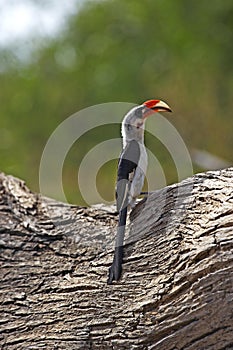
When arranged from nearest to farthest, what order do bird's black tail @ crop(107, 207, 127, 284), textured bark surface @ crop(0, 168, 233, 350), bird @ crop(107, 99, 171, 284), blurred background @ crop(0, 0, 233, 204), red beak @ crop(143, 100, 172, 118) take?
textured bark surface @ crop(0, 168, 233, 350) → bird's black tail @ crop(107, 207, 127, 284) → bird @ crop(107, 99, 171, 284) → red beak @ crop(143, 100, 172, 118) → blurred background @ crop(0, 0, 233, 204)

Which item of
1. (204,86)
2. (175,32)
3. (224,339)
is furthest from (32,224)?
(175,32)

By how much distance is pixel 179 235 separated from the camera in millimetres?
1385

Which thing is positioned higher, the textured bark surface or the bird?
the bird

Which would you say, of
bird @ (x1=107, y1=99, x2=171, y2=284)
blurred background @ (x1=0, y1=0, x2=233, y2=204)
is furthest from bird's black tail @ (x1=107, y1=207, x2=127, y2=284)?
blurred background @ (x1=0, y1=0, x2=233, y2=204)

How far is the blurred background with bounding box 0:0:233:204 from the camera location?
5102 mm

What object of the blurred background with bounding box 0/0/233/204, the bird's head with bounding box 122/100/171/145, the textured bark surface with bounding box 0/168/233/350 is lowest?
the textured bark surface with bounding box 0/168/233/350

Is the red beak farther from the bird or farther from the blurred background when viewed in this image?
the blurred background

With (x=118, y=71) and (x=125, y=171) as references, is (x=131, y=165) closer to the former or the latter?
(x=125, y=171)

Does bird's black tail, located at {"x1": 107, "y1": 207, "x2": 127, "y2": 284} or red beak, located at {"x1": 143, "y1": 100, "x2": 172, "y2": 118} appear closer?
bird's black tail, located at {"x1": 107, "y1": 207, "x2": 127, "y2": 284}

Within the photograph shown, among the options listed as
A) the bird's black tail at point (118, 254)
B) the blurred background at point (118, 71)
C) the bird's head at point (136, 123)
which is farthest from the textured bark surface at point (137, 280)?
the blurred background at point (118, 71)

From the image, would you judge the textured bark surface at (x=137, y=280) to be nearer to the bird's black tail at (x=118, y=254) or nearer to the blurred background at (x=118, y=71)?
the bird's black tail at (x=118, y=254)

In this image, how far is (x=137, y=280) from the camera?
1.39 m

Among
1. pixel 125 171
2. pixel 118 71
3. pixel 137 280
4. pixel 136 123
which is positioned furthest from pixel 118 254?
pixel 118 71

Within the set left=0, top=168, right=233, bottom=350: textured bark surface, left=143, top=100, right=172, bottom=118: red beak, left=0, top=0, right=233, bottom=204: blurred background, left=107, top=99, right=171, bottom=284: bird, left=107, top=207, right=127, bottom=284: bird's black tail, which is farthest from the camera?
left=0, top=0, right=233, bottom=204: blurred background
